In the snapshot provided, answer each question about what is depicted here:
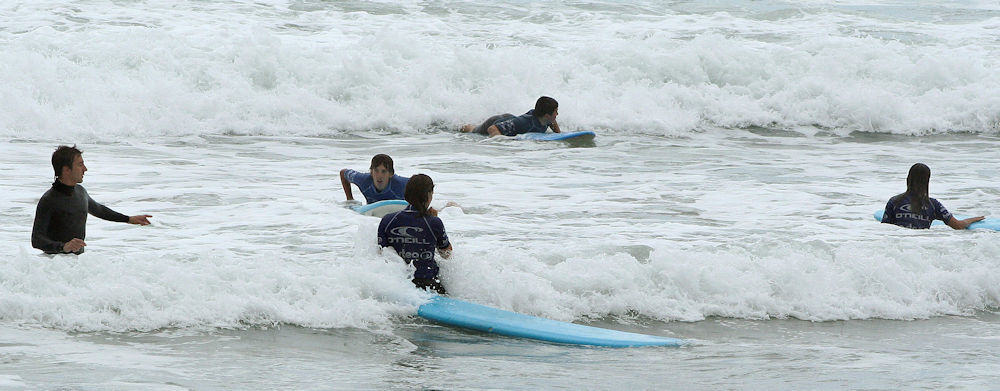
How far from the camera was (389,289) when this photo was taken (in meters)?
6.20

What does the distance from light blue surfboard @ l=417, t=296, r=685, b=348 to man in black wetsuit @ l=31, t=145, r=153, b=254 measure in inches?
64.9

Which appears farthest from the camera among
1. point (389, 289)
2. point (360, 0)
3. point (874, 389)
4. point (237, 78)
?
point (360, 0)

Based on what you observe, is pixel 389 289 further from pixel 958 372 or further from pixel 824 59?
pixel 824 59

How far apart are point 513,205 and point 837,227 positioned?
2.67m

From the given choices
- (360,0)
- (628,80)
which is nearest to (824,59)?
(628,80)

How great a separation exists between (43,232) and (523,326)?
262 centimetres

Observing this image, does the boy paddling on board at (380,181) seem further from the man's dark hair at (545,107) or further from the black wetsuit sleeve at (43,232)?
the man's dark hair at (545,107)

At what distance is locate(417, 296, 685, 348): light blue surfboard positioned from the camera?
5.65 metres

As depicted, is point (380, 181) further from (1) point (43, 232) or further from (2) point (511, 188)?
(1) point (43, 232)

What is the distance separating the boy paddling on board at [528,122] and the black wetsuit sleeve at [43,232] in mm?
7941

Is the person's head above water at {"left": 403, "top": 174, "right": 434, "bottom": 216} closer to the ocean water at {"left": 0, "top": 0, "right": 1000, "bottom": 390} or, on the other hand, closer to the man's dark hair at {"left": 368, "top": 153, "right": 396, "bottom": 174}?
the ocean water at {"left": 0, "top": 0, "right": 1000, "bottom": 390}

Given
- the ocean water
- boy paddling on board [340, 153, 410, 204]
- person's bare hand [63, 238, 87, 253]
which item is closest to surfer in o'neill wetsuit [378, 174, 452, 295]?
the ocean water

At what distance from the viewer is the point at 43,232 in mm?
5969

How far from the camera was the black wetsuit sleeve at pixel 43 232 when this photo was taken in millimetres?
5945
